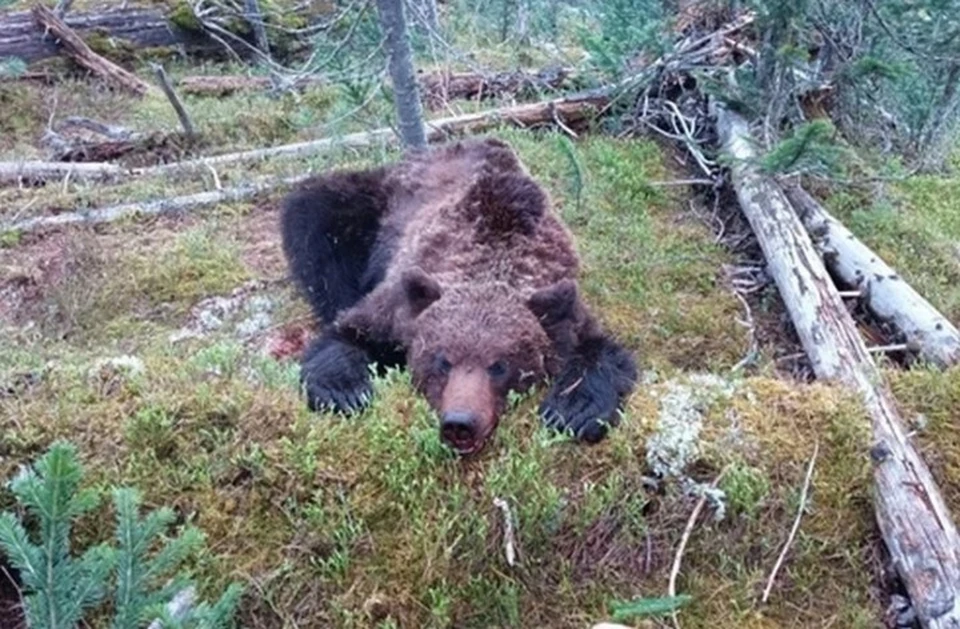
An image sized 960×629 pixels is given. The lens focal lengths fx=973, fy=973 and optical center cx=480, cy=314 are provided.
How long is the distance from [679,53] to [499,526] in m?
6.23

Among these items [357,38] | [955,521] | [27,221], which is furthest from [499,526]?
[357,38]

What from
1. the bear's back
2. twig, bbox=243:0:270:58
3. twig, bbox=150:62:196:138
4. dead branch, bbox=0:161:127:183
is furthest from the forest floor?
twig, bbox=243:0:270:58

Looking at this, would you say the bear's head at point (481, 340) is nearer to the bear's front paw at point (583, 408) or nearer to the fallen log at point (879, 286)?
the bear's front paw at point (583, 408)

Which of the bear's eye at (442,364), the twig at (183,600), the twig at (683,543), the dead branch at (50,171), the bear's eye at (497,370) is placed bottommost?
the dead branch at (50,171)

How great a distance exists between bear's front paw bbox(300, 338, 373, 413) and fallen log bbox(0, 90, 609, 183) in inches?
184

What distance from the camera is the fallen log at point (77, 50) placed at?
12.7m

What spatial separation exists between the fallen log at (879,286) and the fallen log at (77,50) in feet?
30.1

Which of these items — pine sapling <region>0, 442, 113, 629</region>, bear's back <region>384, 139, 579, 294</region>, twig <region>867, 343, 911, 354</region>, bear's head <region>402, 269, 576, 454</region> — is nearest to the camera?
pine sapling <region>0, 442, 113, 629</region>

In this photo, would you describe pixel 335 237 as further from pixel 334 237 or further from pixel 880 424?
pixel 880 424

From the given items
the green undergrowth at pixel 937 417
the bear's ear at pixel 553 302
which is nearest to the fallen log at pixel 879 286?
the green undergrowth at pixel 937 417

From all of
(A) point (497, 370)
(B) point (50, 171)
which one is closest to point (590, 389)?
(A) point (497, 370)

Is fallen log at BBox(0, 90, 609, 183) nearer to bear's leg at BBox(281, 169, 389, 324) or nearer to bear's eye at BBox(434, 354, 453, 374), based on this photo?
bear's leg at BBox(281, 169, 389, 324)

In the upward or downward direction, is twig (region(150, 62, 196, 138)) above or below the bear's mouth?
below

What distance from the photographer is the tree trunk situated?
680cm
